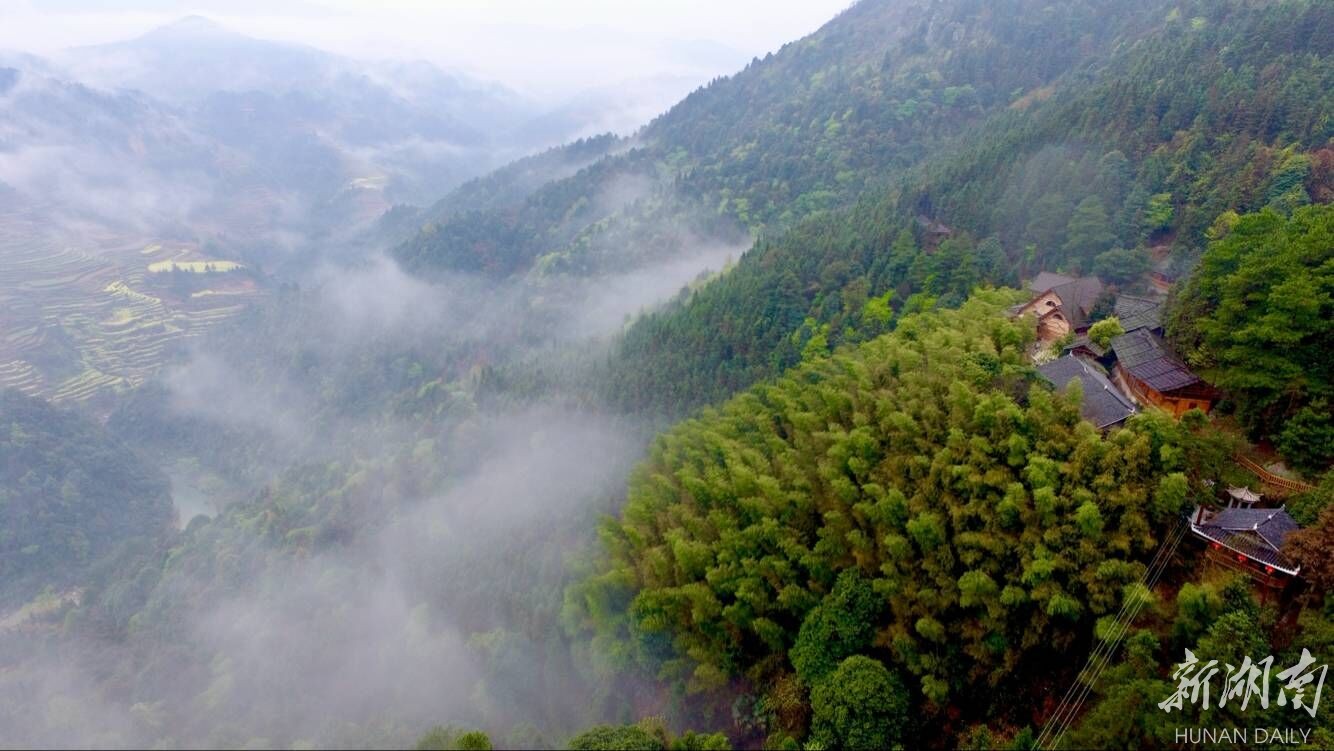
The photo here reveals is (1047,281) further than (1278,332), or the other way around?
(1047,281)

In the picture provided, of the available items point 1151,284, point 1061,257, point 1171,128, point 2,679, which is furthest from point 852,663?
point 1171,128

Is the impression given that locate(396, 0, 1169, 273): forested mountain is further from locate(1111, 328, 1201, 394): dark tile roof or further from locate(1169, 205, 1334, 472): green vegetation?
locate(1169, 205, 1334, 472): green vegetation

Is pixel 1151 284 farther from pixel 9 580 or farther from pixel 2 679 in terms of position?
pixel 9 580

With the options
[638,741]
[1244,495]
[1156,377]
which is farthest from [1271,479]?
[638,741]

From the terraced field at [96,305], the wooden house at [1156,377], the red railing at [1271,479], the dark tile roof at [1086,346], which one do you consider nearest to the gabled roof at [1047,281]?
the dark tile roof at [1086,346]

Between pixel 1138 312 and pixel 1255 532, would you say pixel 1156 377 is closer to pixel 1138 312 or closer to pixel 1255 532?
pixel 1138 312

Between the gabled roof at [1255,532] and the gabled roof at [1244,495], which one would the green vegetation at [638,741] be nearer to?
the gabled roof at [1255,532]
